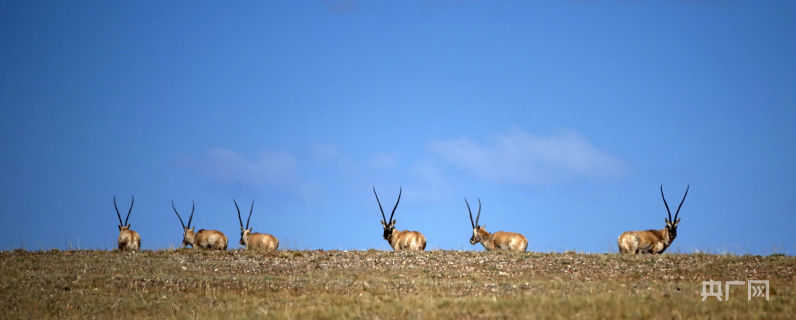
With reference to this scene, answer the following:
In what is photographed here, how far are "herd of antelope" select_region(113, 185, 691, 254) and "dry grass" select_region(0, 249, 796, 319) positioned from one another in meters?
5.35

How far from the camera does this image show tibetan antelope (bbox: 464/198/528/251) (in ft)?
115

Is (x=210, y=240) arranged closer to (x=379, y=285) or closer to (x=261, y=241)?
(x=261, y=241)

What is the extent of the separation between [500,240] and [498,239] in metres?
0.23

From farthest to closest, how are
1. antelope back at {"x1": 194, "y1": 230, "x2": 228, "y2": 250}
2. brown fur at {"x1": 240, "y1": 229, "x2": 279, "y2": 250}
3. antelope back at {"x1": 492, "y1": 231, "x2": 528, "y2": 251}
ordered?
antelope back at {"x1": 194, "y1": 230, "x2": 228, "y2": 250} → brown fur at {"x1": 240, "y1": 229, "x2": 279, "y2": 250} → antelope back at {"x1": 492, "y1": 231, "x2": 528, "y2": 251}

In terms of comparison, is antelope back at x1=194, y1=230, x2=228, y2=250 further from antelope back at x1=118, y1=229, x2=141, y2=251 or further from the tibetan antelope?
the tibetan antelope

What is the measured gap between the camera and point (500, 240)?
35.8m

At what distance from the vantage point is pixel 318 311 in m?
16.3

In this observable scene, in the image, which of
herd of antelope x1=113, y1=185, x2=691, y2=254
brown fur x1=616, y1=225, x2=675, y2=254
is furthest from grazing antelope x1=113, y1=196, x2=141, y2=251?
brown fur x1=616, y1=225, x2=675, y2=254

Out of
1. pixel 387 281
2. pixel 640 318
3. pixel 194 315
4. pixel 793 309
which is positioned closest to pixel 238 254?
pixel 387 281

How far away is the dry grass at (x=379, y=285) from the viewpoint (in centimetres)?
1562

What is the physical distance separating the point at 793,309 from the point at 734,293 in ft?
8.70

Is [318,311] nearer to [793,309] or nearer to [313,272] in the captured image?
[313,272]

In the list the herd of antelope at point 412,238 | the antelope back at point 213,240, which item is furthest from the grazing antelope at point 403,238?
the antelope back at point 213,240

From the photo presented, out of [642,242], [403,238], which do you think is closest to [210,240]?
[403,238]
